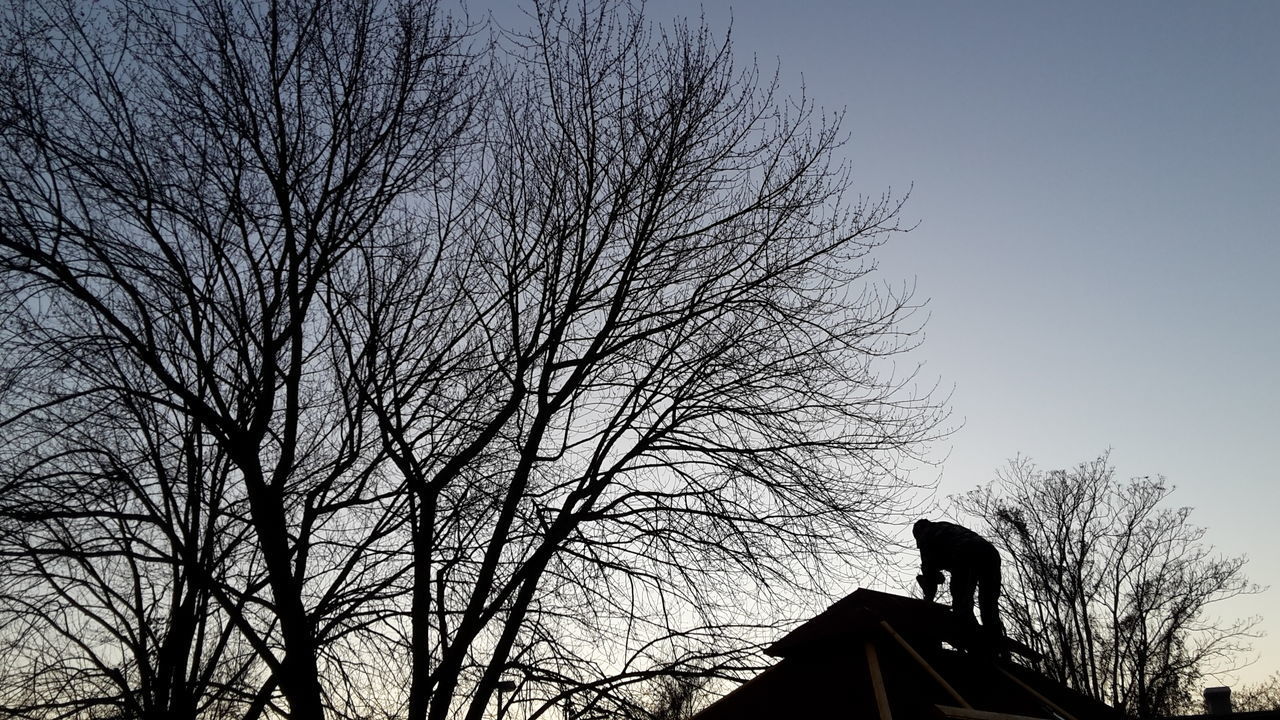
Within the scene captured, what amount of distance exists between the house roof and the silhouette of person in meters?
0.24

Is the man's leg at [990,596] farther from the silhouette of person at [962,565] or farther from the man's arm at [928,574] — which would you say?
the man's arm at [928,574]

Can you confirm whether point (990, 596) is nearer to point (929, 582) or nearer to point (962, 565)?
point (962, 565)

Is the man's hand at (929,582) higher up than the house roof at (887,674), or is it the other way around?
the man's hand at (929,582)

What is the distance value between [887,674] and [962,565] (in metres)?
1.43

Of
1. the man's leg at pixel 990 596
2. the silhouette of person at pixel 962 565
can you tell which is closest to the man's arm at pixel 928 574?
the silhouette of person at pixel 962 565

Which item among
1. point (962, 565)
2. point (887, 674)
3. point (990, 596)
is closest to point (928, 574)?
point (962, 565)

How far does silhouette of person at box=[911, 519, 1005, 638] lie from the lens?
840 cm

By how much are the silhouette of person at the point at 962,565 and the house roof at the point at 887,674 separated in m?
0.24

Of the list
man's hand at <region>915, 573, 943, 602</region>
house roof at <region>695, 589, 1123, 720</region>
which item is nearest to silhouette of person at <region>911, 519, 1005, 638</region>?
man's hand at <region>915, 573, 943, 602</region>

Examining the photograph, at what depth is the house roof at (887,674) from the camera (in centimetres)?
754

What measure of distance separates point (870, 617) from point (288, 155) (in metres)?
6.94

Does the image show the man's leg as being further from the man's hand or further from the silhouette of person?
the man's hand

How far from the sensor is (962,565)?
8.45m

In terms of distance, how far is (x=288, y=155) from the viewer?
332 inches
